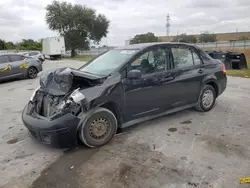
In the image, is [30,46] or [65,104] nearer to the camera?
[65,104]

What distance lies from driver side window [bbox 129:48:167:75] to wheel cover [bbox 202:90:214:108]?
141 cm

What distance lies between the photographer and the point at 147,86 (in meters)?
3.79

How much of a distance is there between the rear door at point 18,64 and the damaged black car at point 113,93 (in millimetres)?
7683

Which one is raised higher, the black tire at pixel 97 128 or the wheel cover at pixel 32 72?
the wheel cover at pixel 32 72

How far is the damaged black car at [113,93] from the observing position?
3.15 metres

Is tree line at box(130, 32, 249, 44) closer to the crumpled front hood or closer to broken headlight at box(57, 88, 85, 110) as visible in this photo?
the crumpled front hood

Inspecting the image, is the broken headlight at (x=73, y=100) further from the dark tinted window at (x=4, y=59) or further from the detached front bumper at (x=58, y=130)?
the dark tinted window at (x=4, y=59)

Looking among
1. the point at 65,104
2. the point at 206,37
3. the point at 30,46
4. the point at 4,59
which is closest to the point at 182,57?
the point at 65,104

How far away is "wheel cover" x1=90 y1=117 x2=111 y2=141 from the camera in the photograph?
3336 mm

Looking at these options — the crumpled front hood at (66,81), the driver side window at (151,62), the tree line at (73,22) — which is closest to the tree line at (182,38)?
the tree line at (73,22)

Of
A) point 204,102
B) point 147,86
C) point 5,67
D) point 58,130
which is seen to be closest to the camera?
point 58,130

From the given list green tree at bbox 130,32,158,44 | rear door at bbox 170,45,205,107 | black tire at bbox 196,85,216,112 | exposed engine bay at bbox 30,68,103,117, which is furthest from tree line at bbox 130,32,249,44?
exposed engine bay at bbox 30,68,103,117

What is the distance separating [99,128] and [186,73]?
2.10 m

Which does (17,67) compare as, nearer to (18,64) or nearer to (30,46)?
(18,64)
